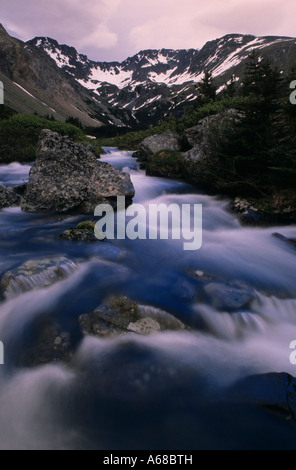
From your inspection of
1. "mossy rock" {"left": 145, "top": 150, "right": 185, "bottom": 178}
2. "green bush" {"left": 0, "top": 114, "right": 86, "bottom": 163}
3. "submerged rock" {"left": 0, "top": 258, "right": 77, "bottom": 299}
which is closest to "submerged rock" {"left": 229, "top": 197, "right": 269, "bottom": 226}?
"mossy rock" {"left": 145, "top": 150, "right": 185, "bottom": 178}

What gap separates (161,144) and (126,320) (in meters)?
14.4

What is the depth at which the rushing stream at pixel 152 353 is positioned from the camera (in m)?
2.79

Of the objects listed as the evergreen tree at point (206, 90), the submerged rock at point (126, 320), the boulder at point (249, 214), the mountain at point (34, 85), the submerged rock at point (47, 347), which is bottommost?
the submerged rock at point (47, 347)

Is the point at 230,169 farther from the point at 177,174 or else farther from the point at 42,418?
the point at 42,418

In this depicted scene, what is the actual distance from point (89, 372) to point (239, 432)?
187cm

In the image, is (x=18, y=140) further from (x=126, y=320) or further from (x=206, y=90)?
(x=126, y=320)

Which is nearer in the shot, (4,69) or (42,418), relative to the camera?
(42,418)

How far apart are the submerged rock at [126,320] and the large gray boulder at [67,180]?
18.2ft

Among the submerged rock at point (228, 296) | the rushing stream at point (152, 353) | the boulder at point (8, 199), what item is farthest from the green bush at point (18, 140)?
the submerged rock at point (228, 296)

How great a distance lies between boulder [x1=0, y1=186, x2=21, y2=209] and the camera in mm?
9102

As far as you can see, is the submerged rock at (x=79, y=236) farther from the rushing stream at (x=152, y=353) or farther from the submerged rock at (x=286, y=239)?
the submerged rock at (x=286, y=239)

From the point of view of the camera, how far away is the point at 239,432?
9.15 ft

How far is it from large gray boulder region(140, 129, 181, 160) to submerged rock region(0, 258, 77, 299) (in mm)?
12561
